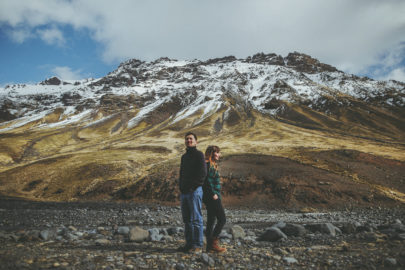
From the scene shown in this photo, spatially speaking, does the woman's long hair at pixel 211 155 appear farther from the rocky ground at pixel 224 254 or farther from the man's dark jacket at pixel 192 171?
the rocky ground at pixel 224 254

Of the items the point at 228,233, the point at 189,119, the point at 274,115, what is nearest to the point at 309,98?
the point at 274,115

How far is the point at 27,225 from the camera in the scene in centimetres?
1539

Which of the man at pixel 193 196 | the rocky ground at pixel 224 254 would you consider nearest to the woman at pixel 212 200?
the man at pixel 193 196

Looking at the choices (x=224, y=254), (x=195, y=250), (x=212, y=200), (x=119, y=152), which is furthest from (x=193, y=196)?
(x=119, y=152)

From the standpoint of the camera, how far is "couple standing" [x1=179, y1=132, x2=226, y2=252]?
8344 millimetres

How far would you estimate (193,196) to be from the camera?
331 inches

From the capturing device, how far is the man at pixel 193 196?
8.31m

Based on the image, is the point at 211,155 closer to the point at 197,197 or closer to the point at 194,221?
the point at 197,197

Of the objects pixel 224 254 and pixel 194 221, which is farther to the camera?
pixel 194 221

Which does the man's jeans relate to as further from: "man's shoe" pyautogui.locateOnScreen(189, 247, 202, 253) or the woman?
the woman

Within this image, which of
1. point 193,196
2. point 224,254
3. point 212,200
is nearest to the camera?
point 224,254

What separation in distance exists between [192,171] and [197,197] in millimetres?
979

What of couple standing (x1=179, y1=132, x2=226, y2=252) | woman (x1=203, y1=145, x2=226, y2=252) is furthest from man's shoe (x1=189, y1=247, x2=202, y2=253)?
woman (x1=203, y1=145, x2=226, y2=252)

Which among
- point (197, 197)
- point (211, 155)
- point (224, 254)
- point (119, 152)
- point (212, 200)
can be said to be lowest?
point (119, 152)
